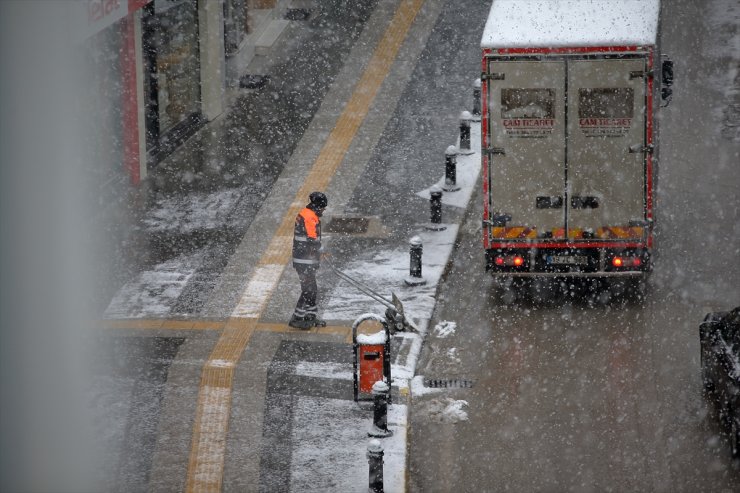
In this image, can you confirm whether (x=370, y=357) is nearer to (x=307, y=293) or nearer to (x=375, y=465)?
(x=375, y=465)

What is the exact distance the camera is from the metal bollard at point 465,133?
22.2 meters

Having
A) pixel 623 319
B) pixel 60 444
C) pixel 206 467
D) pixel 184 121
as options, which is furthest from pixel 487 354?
pixel 184 121

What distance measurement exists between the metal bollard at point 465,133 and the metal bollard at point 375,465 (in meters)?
10.7

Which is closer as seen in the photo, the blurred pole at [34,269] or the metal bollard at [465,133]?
the blurred pole at [34,269]

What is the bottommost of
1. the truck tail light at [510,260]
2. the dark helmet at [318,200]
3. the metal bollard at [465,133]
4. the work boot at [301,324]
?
the work boot at [301,324]

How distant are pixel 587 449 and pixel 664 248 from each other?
19.5 feet

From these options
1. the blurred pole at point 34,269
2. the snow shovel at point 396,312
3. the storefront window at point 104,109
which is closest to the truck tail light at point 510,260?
the snow shovel at point 396,312

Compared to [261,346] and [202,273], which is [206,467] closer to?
[261,346]

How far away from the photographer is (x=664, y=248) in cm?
1867

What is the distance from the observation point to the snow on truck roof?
16000 mm

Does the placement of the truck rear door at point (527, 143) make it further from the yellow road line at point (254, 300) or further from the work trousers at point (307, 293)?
the yellow road line at point (254, 300)

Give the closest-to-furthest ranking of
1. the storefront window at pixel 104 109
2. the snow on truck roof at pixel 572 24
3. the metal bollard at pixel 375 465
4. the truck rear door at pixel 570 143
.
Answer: the metal bollard at pixel 375 465, the snow on truck roof at pixel 572 24, the truck rear door at pixel 570 143, the storefront window at pixel 104 109

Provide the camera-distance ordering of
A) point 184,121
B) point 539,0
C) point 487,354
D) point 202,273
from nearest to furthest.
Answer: point 487,354
point 539,0
point 202,273
point 184,121

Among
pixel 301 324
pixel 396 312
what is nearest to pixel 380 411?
pixel 396 312
